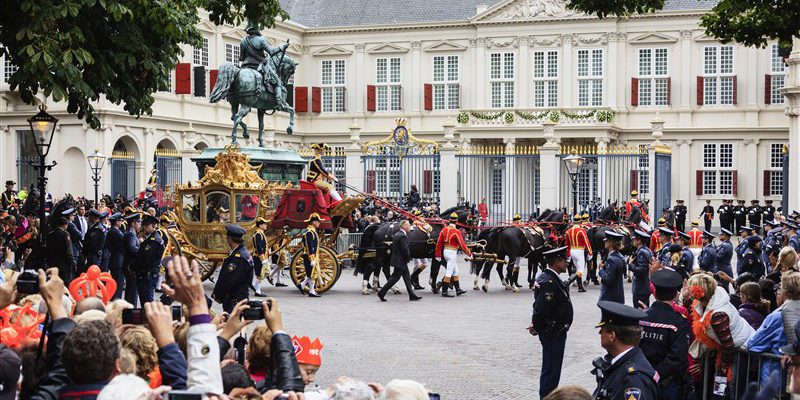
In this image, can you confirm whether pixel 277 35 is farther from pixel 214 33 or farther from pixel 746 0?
pixel 746 0

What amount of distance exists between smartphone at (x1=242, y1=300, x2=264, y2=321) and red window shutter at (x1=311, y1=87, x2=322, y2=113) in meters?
44.7

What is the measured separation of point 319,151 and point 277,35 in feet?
90.4

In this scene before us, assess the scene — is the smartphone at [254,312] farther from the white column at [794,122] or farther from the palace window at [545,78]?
the palace window at [545,78]

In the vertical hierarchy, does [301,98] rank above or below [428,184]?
above

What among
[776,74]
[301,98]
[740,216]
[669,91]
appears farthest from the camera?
[301,98]

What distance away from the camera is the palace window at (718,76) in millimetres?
44750

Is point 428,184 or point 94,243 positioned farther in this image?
point 428,184

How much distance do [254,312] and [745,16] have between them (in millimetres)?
11392

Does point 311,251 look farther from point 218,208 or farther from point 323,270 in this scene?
point 218,208

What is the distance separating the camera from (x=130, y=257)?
16.3m

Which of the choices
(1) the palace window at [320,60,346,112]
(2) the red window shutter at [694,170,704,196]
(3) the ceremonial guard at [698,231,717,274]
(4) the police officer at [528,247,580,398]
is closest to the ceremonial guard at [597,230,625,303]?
(4) the police officer at [528,247,580,398]

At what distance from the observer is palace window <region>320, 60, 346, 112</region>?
4984 centimetres

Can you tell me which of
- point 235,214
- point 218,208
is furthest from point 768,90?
point 218,208

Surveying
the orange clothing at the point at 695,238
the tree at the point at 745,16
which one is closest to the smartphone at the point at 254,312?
the tree at the point at 745,16
